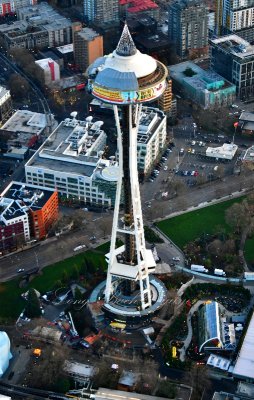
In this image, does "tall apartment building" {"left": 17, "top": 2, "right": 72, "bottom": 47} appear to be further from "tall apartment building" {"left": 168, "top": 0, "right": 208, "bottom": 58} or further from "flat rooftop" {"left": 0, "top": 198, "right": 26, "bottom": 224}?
"flat rooftop" {"left": 0, "top": 198, "right": 26, "bottom": 224}

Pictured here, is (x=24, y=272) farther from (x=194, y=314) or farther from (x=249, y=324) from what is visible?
(x=249, y=324)

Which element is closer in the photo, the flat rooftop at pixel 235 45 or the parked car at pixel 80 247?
the parked car at pixel 80 247

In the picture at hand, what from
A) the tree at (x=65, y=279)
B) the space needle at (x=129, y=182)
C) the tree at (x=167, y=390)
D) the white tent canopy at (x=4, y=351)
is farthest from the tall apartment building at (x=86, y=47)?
the tree at (x=167, y=390)

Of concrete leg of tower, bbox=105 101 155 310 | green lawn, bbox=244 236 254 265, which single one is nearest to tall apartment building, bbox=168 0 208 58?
green lawn, bbox=244 236 254 265

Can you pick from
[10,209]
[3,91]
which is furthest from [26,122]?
[10,209]

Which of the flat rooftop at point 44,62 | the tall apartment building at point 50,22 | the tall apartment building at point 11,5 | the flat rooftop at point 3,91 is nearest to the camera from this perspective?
the flat rooftop at point 3,91

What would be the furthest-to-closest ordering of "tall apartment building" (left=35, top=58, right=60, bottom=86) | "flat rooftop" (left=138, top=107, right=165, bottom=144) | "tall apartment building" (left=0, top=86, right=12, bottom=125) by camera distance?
"tall apartment building" (left=35, top=58, right=60, bottom=86) → "tall apartment building" (left=0, top=86, right=12, bottom=125) → "flat rooftop" (left=138, top=107, right=165, bottom=144)

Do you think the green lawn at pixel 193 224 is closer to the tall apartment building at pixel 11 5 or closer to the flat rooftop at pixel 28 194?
the flat rooftop at pixel 28 194
